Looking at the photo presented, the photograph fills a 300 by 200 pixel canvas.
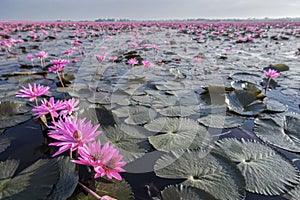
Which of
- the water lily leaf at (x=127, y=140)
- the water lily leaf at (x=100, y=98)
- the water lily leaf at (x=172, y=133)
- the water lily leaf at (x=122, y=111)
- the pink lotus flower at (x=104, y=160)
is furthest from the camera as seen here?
the water lily leaf at (x=100, y=98)

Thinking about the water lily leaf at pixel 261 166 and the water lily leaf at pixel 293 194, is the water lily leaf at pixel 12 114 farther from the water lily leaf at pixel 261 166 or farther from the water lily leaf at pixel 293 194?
the water lily leaf at pixel 293 194

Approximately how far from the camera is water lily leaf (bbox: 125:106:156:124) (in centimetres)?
173

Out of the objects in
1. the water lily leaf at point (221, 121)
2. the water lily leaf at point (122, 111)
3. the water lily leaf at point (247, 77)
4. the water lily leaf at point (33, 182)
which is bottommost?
the water lily leaf at point (247, 77)

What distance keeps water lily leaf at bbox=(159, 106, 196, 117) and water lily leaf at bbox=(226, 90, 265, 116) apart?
0.40 meters

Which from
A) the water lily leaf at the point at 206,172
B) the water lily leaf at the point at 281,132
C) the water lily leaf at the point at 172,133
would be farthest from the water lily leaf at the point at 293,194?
the water lily leaf at the point at 172,133

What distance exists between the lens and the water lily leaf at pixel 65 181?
843 mm

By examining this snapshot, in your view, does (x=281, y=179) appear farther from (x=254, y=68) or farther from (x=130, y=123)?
(x=254, y=68)

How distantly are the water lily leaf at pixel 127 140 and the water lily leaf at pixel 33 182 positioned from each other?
16.0 inches

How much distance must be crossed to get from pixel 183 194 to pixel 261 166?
574 millimetres

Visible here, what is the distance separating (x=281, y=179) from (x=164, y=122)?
0.88 m

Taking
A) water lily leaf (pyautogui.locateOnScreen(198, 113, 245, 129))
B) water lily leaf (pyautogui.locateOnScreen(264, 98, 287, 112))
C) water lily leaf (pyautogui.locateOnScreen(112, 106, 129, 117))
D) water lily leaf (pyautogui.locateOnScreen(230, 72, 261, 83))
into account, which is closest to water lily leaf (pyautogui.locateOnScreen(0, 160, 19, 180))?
water lily leaf (pyautogui.locateOnScreen(112, 106, 129, 117))

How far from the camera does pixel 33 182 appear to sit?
0.92 m

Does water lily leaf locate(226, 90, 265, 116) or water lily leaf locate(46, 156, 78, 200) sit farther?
water lily leaf locate(226, 90, 265, 116)

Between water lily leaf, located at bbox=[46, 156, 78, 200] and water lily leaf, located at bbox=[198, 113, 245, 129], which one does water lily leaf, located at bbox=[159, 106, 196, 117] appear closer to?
water lily leaf, located at bbox=[198, 113, 245, 129]
